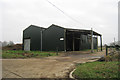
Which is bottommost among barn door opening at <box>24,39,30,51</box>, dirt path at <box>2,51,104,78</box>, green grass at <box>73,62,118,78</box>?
dirt path at <box>2,51,104,78</box>

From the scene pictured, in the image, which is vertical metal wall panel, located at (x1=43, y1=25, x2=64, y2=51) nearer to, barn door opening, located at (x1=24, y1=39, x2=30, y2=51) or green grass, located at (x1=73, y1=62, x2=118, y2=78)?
barn door opening, located at (x1=24, y1=39, x2=30, y2=51)

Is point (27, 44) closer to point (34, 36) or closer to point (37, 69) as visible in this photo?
point (34, 36)

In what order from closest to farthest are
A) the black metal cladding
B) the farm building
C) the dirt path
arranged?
the dirt path
the farm building
the black metal cladding

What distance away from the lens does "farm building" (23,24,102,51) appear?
57.0 feet

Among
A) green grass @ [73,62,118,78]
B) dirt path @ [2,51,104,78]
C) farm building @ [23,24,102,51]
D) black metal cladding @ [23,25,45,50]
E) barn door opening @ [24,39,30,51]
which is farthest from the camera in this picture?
barn door opening @ [24,39,30,51]

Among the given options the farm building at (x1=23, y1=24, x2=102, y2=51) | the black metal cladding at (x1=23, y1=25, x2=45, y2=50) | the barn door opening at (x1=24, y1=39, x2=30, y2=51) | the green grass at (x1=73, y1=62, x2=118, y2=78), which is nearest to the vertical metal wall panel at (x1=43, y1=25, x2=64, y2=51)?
the farm building at (x1=23, y1=24, x2=102, y2=51)

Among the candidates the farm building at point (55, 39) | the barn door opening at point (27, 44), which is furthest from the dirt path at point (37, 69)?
the barn door opening at point (27, 44)

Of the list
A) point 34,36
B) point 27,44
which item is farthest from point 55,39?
point 27,44

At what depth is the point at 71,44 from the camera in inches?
837

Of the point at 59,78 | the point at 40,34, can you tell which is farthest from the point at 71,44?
the point at 59,78

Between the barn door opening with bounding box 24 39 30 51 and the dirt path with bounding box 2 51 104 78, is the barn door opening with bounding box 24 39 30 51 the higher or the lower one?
the higher one

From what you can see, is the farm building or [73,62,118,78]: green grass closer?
[73,62,118,78]: green grass

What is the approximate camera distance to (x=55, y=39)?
1830 centimetres

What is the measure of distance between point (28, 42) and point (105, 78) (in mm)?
21383
